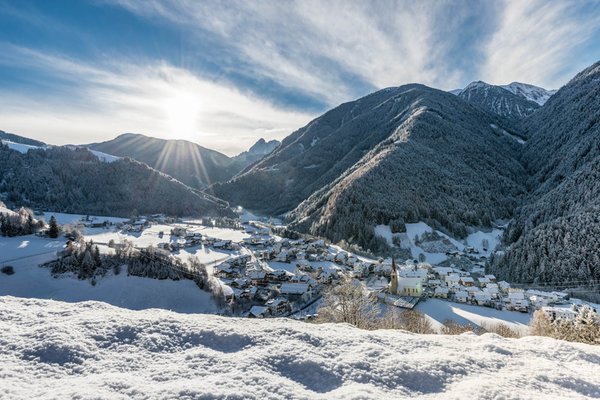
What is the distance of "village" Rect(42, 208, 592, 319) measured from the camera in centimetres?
4472

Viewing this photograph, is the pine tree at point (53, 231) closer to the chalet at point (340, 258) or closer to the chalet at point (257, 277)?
the chalet at point (257, 277)

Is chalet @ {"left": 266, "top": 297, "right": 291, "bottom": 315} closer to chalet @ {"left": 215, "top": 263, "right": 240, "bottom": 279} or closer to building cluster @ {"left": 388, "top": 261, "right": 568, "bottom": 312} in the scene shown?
chalet @ {"left": 215, "top": 263, "right": 240, "bottom": 279}

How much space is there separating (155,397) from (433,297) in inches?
1889

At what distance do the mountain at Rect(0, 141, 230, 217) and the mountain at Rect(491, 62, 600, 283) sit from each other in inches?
5014

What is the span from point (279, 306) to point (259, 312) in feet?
11.9

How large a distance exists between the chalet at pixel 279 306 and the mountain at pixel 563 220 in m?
50.9

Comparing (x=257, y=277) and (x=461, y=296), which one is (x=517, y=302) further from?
(x=257, y=277)

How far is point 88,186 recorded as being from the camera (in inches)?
5886

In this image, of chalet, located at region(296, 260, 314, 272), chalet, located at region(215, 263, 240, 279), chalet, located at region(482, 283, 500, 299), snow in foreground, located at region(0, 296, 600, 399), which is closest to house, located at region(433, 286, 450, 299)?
chalet, located at region(482, 283, 500, 299)

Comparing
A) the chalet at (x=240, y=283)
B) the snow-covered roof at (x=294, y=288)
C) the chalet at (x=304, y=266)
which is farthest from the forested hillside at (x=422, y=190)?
the chalet at (x=240, y=283)

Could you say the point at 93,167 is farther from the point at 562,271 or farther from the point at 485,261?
the point at 562,271

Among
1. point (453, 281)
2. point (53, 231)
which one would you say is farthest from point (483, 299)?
point (53, 231)

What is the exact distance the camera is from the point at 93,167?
158 metres

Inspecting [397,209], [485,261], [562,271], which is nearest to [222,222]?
[397,209]
